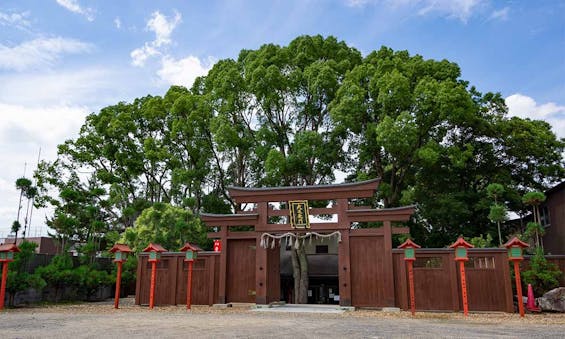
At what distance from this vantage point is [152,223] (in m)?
20.4

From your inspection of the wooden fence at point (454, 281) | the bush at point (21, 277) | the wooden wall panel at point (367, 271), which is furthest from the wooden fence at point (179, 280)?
the wooden fence at point (454, 281)

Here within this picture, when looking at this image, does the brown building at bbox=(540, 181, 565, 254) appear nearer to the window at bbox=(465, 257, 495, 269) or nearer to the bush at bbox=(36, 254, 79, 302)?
the window at bbox=(465, 257, 495, 269)

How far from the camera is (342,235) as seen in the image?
560 inches

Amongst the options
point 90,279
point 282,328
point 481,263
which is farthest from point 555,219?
point 90,279

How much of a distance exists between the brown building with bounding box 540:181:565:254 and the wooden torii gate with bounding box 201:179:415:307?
9.01m

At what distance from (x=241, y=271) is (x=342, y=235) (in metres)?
3.95

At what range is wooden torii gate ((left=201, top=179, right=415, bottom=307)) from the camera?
45.1ft

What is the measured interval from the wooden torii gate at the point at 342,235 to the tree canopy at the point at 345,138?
340 centimetres

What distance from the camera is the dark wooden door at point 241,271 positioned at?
1509cm

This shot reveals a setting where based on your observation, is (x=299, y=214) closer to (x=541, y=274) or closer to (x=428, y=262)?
(x=428, y=262)

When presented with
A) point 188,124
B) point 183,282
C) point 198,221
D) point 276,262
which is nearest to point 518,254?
point 276,262

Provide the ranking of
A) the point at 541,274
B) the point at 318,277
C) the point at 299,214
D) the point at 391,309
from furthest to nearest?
the point at 318,277 → the point at 299,214 → the point at 391,309 → the point at 541,274

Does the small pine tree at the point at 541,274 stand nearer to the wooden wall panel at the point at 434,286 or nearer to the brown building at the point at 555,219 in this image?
the wooden wall panel at the point at 434,286

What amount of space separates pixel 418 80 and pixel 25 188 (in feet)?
58.4
